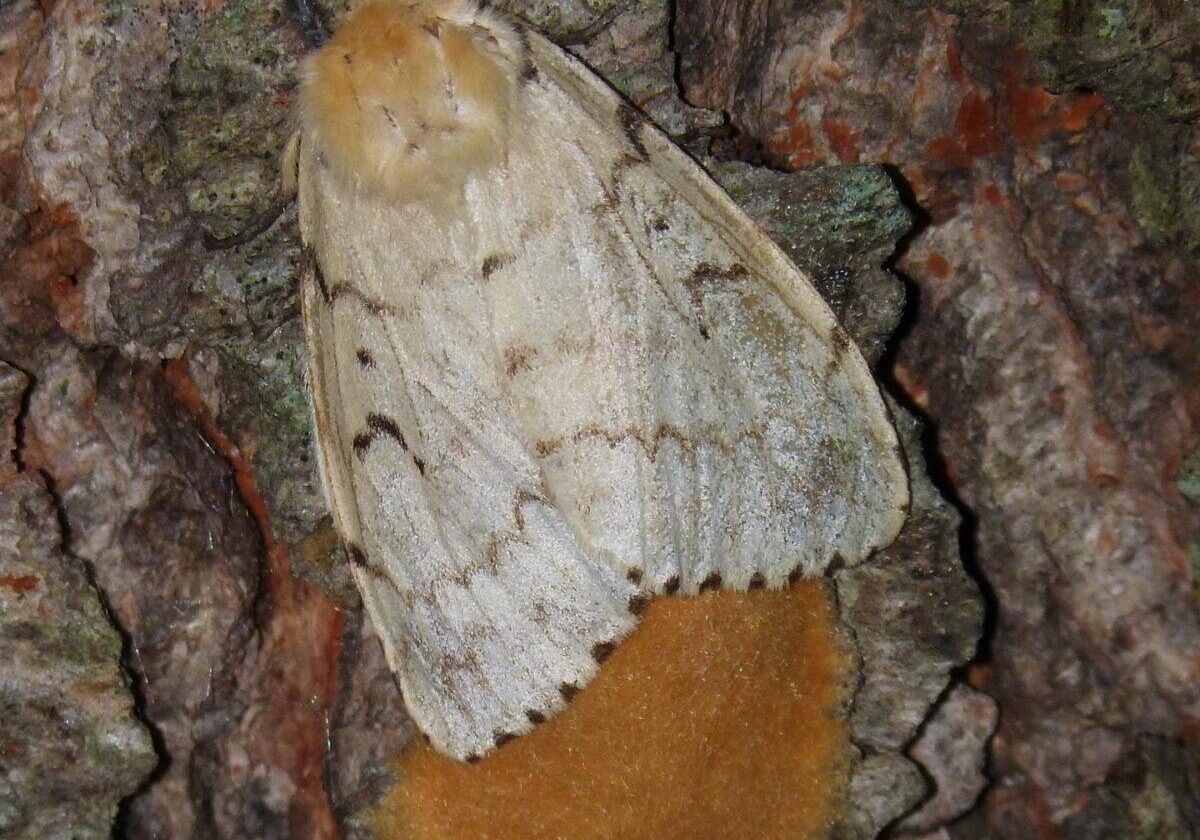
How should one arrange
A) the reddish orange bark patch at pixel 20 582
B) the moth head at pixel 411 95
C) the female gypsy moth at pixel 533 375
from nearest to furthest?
1. the reddish orange bark patch at pixel 20 582
2. the female gypsy moth at pixel 533 375
3. the moth head at pixel 411 95

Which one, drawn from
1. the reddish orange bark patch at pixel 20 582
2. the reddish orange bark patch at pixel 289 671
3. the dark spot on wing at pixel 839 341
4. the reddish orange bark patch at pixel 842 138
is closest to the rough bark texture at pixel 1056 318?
the reddish orange bark patch at pixel 842 138

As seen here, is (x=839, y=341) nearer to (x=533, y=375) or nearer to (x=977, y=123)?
(x=977, y=123)

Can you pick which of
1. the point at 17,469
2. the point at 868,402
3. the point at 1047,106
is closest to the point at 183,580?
the point at 17,469

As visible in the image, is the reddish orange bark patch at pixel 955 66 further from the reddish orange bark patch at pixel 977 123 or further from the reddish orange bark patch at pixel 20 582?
the reddish orange bark patch at pixel 20 582

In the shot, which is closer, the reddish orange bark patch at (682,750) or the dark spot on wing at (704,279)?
the reddish orange bark patch at (682,750)

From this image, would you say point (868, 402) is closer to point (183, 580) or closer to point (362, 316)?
point (362, 316)

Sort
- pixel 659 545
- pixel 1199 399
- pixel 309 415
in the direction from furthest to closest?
1. pixel 309 415
2. pixel 659 545
3. pixel 1199 399

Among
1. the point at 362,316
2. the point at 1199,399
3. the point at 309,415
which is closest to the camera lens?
the point at 1199,399

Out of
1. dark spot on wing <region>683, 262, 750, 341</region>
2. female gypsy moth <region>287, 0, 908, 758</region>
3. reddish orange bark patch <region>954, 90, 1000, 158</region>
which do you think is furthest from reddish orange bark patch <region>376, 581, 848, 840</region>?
reddish orange bark patch <region>954, 90, 1000, 158</region>
